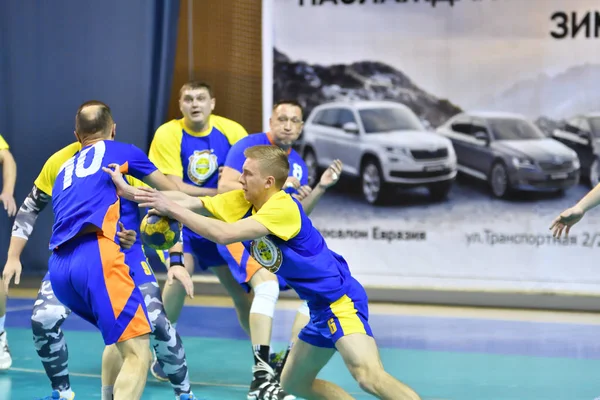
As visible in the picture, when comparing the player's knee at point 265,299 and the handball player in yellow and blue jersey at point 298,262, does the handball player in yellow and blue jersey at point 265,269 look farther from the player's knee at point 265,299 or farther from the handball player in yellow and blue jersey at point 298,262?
the handball player in yellow and blue jersey at point 298,262

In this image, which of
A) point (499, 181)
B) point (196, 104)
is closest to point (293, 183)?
point (196, 104)

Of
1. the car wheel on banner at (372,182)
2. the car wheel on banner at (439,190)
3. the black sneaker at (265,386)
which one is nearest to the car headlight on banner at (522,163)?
the car wheel on banner at (439,190)

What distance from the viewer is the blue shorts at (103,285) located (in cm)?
438

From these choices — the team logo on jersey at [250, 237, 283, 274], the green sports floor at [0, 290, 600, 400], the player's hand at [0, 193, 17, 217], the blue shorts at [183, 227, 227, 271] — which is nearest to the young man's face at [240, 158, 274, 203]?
the team logo on jersey at [250, 237, 283, 274]

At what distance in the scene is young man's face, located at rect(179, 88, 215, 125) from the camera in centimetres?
676

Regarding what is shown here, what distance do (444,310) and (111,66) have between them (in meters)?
4.57

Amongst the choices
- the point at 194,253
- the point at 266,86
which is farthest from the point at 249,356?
the point at 266,86

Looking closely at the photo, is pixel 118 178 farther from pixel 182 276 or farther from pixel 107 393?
pixel 107 393

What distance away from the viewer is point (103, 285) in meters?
4.40

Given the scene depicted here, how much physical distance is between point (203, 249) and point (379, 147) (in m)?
3.50

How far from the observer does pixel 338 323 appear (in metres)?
4.40

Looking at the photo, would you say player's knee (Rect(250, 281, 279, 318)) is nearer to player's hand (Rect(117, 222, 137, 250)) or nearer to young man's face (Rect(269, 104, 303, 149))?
young man's face (Rect(269, 104, 303, 149))

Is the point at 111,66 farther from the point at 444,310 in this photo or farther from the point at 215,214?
the point at 215,214

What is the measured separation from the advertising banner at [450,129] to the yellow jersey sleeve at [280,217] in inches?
210
